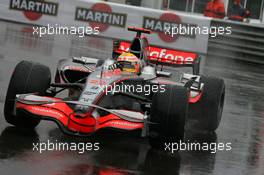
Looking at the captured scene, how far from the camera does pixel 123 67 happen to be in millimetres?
10031

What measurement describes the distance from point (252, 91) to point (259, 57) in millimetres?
7491

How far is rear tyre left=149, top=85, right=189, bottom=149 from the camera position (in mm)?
8117

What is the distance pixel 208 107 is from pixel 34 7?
15.4 meters

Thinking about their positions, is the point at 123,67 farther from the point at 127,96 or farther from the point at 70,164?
the point at 70,164

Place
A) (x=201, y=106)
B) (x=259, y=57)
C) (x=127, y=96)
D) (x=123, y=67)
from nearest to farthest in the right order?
(x=127, y=96) < (x=123, y=67) < (x=201, y=106) < (x=259, y=57)

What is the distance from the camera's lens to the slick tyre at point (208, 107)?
1069cm

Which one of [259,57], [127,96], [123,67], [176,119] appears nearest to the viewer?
[176,119]

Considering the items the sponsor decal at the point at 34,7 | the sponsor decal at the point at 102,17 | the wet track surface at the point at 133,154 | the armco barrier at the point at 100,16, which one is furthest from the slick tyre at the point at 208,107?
the sponsor decal at the point at 34,7

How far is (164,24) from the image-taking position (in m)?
24.6

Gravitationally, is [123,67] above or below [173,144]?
above

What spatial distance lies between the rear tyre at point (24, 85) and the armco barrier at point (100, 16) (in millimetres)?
15618

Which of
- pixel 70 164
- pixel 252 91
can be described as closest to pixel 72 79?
pixel 70 164

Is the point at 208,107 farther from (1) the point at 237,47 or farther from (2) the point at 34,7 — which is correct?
(2) the point at 34,7

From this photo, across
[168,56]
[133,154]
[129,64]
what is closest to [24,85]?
[133,154]
